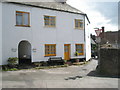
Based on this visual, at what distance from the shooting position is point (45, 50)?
1407cm

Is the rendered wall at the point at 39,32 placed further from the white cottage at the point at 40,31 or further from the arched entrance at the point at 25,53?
the arched entrance at the point at 25,53

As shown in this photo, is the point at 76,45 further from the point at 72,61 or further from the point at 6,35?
the point at 6,35

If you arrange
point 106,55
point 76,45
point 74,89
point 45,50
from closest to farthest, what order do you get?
1. point 74,89
2. point 106,55
3. point 45,50
4. point 76,45

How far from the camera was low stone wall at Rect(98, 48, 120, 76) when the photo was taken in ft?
32.1

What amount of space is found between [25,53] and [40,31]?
368 cm

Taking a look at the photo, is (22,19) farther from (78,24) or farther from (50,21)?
(78,24)

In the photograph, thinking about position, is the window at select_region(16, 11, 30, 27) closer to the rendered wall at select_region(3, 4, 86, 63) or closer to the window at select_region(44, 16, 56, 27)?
the rendered wall at select_region(3, 4, 86, 63)

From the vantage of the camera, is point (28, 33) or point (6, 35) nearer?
point (6, 35)

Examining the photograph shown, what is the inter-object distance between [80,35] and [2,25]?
9674mm

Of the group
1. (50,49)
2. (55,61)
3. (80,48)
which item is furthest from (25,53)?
(80,48)

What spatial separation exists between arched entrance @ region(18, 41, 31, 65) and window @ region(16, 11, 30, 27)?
280cm

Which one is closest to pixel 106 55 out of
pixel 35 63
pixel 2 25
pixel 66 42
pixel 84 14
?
pixel 66 42

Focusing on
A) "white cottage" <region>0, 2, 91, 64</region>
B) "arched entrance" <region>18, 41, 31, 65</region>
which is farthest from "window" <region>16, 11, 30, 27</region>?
"arched entrance" <region>18, 41, 31, 65</region>

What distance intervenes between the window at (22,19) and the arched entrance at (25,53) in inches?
110
